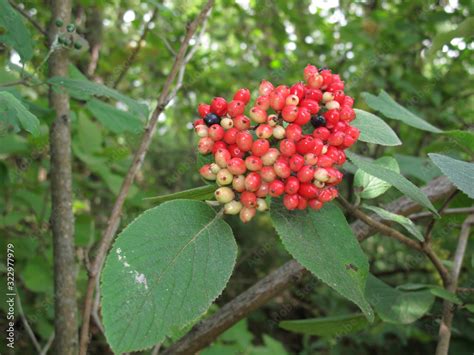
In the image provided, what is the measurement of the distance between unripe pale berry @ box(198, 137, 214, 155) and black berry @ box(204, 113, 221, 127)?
4 cm

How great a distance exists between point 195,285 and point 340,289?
1.17ft

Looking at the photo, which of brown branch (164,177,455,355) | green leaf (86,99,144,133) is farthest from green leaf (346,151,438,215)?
green leaf (86,99,144,133)

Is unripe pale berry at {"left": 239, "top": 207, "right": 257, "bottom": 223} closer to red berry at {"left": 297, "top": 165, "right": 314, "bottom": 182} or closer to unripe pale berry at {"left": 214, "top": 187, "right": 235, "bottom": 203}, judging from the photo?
unripe pale berry at {"left": 214, "top": 187, "right": 235, "bottom": 203}

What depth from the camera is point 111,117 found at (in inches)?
96.0

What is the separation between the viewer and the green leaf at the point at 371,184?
1.63 meters

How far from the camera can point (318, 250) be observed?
1239 millimetres

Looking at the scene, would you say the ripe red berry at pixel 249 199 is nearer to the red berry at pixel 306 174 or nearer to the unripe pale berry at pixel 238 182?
the unripe pale berry at pixel 238 182

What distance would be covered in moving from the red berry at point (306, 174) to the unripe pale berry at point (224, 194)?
0.63 ft

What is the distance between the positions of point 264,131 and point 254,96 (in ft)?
12.1

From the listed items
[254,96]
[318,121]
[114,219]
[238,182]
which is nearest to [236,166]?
[238,182]

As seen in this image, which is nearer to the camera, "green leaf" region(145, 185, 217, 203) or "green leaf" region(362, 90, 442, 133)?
"green leaf" region(145, 185, 217, 203)

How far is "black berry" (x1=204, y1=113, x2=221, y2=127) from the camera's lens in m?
1.34

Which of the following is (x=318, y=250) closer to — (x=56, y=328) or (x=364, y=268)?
(x=364, y=268)

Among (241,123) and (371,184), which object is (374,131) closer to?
(371,184)
